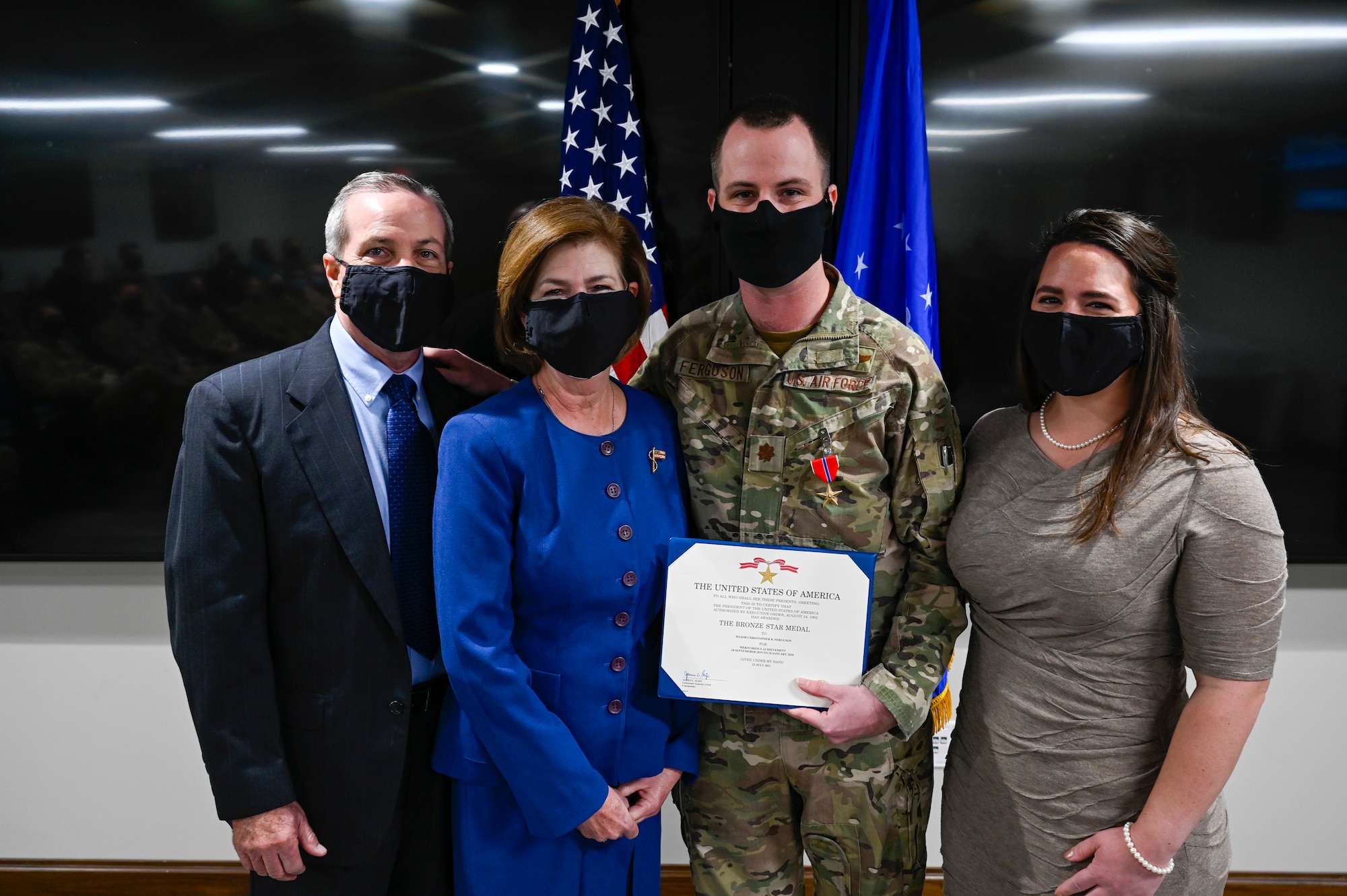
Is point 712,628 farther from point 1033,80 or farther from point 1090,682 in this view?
point 1033,80

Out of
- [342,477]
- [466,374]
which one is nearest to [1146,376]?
[466,374]

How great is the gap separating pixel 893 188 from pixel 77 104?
8.41 feet

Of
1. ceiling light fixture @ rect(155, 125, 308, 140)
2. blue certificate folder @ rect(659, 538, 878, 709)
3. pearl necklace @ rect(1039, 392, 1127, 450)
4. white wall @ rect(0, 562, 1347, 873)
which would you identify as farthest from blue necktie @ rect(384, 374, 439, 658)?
white wall @ rect(0, 562, 1347, 873)

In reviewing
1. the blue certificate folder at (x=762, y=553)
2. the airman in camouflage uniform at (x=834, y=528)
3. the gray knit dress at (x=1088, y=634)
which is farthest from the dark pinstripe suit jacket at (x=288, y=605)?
the gray knit dress at (x=1088, y=634)

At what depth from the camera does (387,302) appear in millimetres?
1512

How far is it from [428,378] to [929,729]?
1301 millimetres

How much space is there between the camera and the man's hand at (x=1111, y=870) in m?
1.40

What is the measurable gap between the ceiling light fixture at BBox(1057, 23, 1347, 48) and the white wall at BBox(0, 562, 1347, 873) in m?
1.65

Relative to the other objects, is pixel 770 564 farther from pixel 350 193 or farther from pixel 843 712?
pixel 350 193

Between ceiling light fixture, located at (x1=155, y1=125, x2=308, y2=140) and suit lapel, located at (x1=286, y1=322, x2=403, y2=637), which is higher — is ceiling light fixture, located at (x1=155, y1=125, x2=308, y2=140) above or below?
above

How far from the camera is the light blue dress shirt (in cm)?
155

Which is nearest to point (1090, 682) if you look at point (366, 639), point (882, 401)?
point (882, 401)

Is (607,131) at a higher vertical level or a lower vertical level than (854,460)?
higher

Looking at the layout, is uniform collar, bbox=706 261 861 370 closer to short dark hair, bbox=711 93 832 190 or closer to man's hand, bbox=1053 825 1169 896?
short dark hair, bbox=711 93 832 190
